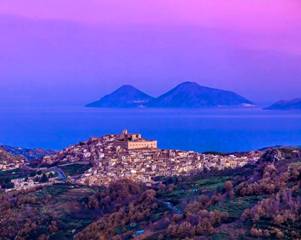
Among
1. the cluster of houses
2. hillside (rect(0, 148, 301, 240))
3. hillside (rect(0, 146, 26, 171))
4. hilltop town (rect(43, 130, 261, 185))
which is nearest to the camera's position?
hillside (rect(0, 148, 301, 240))

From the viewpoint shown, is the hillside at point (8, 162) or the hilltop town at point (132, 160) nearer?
the hilltop town at point (132, 160)

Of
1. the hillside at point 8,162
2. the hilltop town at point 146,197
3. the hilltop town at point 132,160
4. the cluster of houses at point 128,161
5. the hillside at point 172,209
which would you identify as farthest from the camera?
the hillside at point 8,162

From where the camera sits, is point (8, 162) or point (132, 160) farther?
point (8, 162)

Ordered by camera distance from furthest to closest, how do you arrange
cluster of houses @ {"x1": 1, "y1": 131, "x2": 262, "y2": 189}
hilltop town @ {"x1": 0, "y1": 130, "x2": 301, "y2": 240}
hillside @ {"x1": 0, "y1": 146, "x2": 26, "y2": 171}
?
hillside @ {"x1": 0, "y1": 146, "x2": 26, "y2": 171} < cluster of houses @ {"x1": 1, "y1": 131, "x2": 262, "y2": 189} < hilltop town @ {"x1": 0, "y1": 130, "x2": 301, "y2": 240}

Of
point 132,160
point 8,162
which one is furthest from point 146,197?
point 8,162

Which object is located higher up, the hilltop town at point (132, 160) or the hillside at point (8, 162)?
the hilltop town at point (132, 160)

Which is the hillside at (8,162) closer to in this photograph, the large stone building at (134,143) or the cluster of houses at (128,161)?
the cluster of houses at (128,161)

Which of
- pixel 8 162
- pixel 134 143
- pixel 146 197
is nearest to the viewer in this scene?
pixel 146 197

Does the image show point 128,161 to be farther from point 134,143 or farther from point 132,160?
point 134,143

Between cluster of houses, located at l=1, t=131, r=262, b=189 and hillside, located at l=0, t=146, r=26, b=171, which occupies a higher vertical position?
cluster of houses, located at l=1, t=131, r=262, b=189

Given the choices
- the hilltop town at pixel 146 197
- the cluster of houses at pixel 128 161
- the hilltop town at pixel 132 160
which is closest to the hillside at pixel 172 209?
the hilltop town at pixel 146 197

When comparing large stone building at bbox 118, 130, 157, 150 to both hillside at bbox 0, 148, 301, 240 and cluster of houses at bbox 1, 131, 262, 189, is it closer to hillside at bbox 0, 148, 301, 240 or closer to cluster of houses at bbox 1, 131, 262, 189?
cluster of houses at bbox 1, 131, 262, 189

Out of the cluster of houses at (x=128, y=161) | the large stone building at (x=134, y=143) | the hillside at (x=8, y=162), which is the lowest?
the hillside at (x=8, y=162)

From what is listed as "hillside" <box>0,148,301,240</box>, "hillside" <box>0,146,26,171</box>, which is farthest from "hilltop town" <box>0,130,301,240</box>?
"hillside" <box>0,146,26,171</box>
